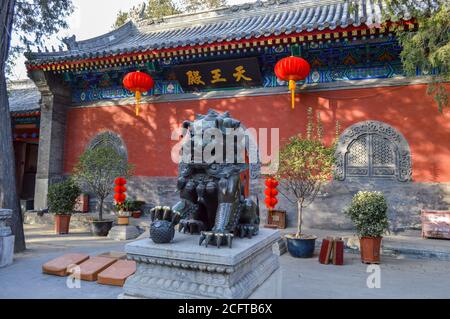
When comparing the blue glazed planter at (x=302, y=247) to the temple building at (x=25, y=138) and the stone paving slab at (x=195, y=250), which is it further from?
the temple building at (x=25, y=138)

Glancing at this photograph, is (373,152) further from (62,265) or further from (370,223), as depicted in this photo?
(62,265)

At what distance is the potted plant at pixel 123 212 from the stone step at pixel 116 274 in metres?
3.46

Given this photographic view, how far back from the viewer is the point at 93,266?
3572 mm

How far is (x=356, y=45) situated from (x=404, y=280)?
445 cm

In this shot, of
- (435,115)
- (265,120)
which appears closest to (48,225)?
(265,120)

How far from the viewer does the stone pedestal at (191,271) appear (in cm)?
184

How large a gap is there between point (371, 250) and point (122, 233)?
4491 mm

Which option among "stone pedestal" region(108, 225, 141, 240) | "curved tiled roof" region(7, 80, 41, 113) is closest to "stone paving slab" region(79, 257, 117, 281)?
"stone pedestal" region(108, 225, 141, 240)

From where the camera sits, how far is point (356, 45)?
643 centimetres

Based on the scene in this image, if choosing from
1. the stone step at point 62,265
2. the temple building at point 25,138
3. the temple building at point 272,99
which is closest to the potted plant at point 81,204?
the temple building at point 272,99

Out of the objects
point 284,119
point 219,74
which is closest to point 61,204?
point 219,74

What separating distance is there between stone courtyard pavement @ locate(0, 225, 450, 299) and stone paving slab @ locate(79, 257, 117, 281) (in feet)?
0.29

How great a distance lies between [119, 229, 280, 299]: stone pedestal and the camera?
1836 millimetres
